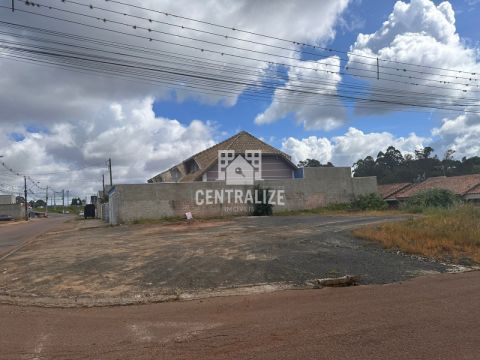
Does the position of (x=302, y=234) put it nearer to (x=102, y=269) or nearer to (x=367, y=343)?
(x=102, y=269)

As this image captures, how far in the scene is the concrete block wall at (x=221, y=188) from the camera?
28.6 metres

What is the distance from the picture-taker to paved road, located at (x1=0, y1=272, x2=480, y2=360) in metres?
5.00

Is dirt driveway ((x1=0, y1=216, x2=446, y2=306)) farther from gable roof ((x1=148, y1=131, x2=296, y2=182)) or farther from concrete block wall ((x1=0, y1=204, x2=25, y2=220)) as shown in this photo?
concrete block wall ((x1=0, y1=204, x2=25, y2=220))

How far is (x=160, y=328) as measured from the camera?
6.02m

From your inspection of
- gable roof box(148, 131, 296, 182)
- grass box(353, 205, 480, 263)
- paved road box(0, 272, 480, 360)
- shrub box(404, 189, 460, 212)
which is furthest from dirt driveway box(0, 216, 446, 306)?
gable roof box(148, 131, 296, 182)

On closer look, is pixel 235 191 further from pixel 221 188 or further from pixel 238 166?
pixel 238 166

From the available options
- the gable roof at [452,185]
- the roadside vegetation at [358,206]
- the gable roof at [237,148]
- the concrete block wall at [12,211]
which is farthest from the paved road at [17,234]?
the concrete block wall at [12,211]

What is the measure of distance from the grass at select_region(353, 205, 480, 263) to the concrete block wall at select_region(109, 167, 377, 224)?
15.5 meters

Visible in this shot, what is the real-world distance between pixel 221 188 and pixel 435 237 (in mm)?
18474

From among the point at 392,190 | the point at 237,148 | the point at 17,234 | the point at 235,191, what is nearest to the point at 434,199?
the point at 235,191

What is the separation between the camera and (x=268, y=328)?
5.84 meters

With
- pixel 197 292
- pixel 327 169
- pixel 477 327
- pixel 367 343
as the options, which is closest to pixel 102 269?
pixel 197 292

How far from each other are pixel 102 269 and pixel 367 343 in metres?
7.01

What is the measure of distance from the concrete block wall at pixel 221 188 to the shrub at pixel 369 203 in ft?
1.89
